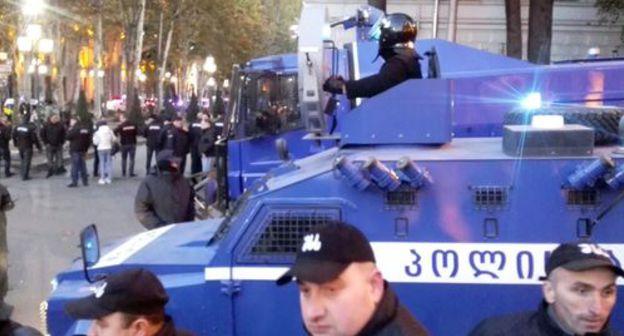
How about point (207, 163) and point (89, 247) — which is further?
point (207, 163)

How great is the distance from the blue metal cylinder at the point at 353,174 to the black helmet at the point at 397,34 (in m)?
1.56

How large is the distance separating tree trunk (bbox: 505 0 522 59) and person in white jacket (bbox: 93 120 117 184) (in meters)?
9.93

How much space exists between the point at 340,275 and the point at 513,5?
61.9 ft

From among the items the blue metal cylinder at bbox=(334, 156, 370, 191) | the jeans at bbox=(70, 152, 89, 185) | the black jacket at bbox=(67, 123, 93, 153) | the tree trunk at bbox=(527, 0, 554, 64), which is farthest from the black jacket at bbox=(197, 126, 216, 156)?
the blue metal cylinder at bbox=(334, 156, 370, 191)

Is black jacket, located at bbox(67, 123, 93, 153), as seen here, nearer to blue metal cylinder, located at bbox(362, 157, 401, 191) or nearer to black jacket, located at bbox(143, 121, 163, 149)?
black jacket, located at bbox(143, 121, 163, 149)

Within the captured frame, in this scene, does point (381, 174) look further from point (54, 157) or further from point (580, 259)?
point (54, 157)

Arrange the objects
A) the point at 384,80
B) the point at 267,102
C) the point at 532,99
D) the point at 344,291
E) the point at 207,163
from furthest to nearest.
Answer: the point at 207,163, the point at 267,102, the point at 532,99, the point at 384,80, the point at 344,291

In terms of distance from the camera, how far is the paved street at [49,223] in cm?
1230

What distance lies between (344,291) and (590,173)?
274cm

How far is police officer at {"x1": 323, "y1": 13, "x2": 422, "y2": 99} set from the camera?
6297mm

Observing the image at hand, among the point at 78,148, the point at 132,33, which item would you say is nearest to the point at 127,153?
the point at 78,148

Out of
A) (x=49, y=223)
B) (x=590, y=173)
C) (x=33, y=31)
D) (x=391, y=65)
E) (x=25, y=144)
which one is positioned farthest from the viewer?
(x=33, y=31)

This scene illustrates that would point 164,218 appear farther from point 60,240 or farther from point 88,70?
point 88,70

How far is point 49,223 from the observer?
1845 cm
